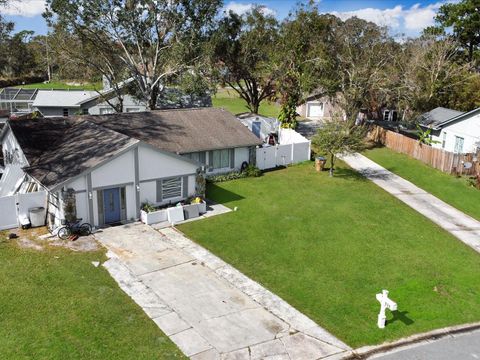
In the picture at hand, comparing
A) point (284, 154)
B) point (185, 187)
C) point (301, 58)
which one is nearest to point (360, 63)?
point (301, 58)

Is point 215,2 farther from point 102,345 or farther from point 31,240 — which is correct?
point 102,345

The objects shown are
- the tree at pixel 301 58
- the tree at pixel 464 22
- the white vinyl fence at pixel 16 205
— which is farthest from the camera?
the tree at pixel 464 22

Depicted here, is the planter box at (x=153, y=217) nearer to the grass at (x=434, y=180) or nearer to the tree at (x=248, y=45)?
the grass at (x=434, y=180)

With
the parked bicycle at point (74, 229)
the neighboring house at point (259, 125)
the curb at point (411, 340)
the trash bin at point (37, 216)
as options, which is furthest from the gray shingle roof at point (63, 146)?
the neighboring house at point (259, 125)

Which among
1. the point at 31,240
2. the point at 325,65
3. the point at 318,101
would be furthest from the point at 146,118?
the point at 318,101

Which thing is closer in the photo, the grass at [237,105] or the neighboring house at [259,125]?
the neighboring house at [259,125]

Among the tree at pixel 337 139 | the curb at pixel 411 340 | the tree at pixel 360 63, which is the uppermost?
the tree at pixel 360 63
